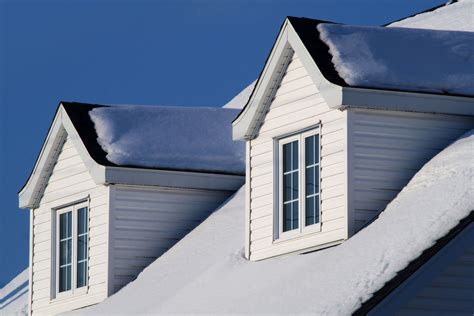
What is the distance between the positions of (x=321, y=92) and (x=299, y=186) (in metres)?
1.19

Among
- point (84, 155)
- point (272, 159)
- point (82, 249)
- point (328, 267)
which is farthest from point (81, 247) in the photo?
point (328, 267)

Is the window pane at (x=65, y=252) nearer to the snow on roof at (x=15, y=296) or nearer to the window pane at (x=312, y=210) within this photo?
Result: the snow on roof at (x=15, y=296)

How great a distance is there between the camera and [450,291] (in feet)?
51.5

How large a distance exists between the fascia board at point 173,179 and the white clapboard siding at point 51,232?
0.28 meters

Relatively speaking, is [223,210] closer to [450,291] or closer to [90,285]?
[90,285]

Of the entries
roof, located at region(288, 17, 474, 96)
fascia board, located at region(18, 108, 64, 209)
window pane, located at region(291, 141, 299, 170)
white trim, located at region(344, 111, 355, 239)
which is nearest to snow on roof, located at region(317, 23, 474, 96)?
roof, located at region(288, 17, 474, 96)

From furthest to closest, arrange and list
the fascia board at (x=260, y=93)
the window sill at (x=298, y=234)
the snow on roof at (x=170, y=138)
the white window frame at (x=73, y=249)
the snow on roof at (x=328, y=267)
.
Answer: the snow on roof at (x=170, y=138)
the white window frame at (x=73, y=249)
the fascia board at (x=260, y=93)
the window sill at (x=298, y=234)
the snow on roof at (x=328, y=267)

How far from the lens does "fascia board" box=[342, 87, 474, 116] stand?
17594mm

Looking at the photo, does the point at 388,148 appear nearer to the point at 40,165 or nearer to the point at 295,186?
the point at 295,186

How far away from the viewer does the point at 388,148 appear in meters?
17.7

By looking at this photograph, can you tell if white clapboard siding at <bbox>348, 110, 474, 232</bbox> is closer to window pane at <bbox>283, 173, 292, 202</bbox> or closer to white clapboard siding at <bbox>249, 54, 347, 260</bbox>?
white clapboard siding at <bbox>249, 54, 347, 260</bbox>

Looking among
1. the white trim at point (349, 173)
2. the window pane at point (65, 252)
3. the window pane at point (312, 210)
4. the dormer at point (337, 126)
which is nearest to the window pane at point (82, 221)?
the window pane at point (65, 252)

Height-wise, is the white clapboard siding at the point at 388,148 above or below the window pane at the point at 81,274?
above

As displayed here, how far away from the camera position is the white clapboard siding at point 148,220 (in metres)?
21.8
